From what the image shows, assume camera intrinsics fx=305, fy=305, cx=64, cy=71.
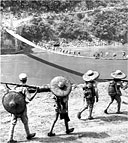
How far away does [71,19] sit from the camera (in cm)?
3269

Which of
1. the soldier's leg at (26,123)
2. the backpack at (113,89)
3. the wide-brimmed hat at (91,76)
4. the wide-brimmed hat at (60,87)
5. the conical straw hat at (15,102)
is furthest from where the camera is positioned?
the backpack at (113,89)

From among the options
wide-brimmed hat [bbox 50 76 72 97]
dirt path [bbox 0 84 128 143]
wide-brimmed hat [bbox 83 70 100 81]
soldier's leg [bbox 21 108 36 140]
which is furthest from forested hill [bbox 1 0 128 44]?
soldier's leg [bbox 21 108 36 140]

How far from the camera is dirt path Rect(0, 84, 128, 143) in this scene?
183 inches

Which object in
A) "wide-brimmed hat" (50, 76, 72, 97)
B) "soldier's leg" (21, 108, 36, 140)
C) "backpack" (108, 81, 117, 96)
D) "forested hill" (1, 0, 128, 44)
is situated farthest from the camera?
"forested hill" (1, 0, 128, 44)

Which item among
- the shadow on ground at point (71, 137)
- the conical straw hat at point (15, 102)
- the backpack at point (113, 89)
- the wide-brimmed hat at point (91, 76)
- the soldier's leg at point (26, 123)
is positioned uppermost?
the wide-brimmed hat at point (91, 76)

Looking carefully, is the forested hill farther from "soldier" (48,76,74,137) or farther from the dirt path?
"soldier" (48,76,74,137)

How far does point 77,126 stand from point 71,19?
92.5 ft

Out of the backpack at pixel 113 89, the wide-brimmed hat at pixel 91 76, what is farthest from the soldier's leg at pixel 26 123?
the backpack at pixel 113 89

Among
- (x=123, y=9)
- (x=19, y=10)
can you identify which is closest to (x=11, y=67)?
(x=19, y=10)

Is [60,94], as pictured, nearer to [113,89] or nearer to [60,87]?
[60,87]

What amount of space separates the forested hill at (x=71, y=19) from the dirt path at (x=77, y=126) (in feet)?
72.2

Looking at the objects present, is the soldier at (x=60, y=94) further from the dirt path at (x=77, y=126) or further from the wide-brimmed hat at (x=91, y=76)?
the wide-brimmed hat at (x=91, y=76)

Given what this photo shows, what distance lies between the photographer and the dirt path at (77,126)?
4.64 meters

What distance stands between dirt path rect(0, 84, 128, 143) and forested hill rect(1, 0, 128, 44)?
866 inches
